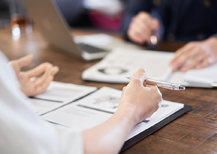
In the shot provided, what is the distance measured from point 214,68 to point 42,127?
0.79 meters

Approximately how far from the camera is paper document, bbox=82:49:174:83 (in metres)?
0.93

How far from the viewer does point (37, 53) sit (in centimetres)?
130

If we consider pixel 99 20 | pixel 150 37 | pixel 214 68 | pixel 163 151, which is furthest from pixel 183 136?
pixel 99 20

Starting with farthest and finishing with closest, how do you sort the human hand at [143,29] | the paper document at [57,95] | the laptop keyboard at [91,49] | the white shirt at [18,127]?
the human hand at [143,29] → the laptop keyboard at [91,49] → the paper document at [57,95] → the white shirt at [18,127]

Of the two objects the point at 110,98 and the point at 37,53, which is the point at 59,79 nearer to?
the point at 110,98

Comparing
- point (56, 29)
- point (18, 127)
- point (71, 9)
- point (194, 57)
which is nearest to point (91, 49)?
point (56, 29)

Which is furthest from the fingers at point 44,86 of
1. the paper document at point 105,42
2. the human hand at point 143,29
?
the human hand at point 143,29

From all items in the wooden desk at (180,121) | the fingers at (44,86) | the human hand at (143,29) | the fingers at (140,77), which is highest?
the human hand at (143,29)

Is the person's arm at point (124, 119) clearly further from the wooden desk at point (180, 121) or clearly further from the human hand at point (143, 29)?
the human hand at point (143, 29)

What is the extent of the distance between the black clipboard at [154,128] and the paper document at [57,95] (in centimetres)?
26

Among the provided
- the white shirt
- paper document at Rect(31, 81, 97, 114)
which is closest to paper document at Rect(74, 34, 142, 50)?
paper document at Rect(31, 81, 97, 114)

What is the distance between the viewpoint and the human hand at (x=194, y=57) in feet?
3.33

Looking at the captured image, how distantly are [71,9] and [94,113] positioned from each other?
2.69m

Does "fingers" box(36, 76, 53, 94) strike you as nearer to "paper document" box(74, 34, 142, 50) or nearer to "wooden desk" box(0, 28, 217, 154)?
"wooden desk" box(0, 28, 217, 154)
